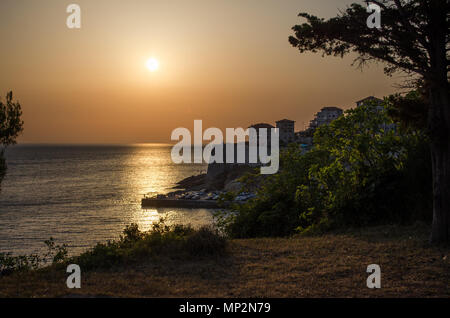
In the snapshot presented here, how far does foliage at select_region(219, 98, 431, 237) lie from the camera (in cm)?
1130

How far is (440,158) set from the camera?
8.12 metres

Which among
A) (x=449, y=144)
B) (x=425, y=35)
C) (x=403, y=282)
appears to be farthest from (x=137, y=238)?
(x=425, y=35)

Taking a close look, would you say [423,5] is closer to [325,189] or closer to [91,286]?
[325,189]

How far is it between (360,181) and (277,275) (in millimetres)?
6233

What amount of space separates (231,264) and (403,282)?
9.72ft

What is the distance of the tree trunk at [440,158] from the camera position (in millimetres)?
7969

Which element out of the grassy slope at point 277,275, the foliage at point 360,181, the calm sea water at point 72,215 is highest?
the foliage at point 360,181

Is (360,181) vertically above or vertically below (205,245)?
above

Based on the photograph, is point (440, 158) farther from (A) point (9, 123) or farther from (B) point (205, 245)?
(A) point (9, 123)

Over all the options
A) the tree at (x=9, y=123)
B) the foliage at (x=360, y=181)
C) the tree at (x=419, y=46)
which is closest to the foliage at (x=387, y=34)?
the tree at (x=419, y=46)

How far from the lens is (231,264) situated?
731cm

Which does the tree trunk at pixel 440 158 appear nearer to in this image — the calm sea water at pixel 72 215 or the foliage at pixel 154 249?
the foliage at pixel 154 249

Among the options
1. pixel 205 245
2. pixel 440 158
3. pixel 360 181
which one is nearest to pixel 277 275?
pixel 205 245

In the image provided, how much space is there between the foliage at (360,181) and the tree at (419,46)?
8.79 feet
